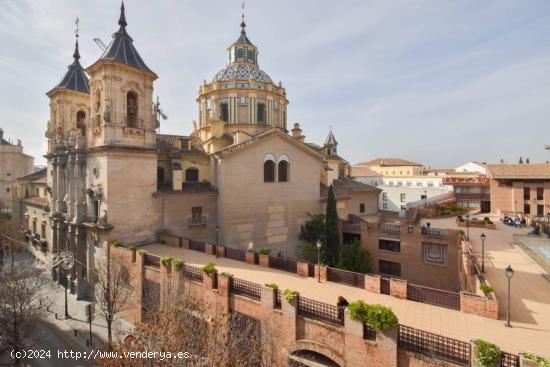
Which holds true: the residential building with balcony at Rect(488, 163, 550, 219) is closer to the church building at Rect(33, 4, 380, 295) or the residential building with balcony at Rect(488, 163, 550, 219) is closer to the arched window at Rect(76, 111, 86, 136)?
the church building at Rect(33, 4, 380, 295)

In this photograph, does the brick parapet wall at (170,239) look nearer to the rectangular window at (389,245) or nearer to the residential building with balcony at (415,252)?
the residential building with balcony at (415,252)

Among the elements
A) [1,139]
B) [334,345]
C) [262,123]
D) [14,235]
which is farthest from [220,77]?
[1,139]

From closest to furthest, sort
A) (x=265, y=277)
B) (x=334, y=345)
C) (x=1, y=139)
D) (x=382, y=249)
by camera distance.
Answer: (x=334, y=345) < (x=265, y=277) < (x=382, y=249) < (x=1, y=139)

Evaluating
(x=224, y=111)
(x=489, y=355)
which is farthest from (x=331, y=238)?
(x=489, y=355)

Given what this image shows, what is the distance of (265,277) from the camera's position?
16.5m

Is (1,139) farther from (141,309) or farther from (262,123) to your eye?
(141,309)

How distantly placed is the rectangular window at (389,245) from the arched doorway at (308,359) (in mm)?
19497

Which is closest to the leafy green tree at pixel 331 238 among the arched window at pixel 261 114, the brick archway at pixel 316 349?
the arched window at pixel 261 114

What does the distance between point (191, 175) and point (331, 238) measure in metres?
14.0

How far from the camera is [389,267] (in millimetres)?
29078

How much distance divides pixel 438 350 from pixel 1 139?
78.4m

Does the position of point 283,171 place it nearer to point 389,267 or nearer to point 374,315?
point 389,267

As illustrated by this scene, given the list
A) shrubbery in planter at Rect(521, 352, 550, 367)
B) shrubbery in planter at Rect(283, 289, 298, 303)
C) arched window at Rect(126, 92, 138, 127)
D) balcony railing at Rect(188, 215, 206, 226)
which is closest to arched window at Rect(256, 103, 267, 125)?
arched window at Rect(126, 92, 138, 127)

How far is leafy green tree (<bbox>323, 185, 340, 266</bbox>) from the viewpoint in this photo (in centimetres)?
2803
